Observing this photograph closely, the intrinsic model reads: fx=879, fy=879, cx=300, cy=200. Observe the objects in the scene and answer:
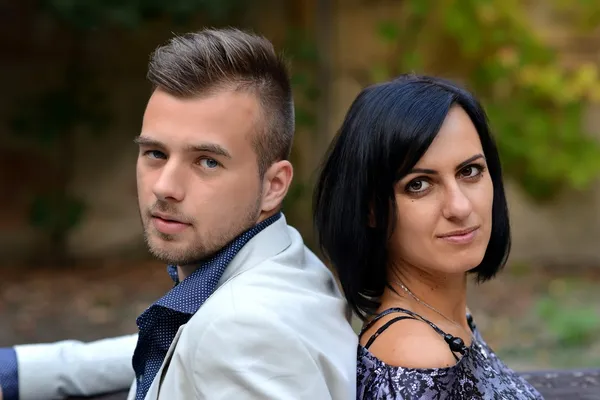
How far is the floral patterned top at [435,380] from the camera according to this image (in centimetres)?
172

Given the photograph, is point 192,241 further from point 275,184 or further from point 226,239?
point 275,184

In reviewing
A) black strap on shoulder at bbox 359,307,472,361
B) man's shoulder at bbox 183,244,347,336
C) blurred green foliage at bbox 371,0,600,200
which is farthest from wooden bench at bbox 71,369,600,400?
blurred green foliage at bbox 371,0,600,200

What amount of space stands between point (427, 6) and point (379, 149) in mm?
5618

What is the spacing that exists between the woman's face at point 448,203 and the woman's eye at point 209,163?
383 millimetres

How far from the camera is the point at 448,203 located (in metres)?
1.82

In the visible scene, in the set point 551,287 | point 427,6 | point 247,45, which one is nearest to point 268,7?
point 427,6

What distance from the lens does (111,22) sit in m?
6.50

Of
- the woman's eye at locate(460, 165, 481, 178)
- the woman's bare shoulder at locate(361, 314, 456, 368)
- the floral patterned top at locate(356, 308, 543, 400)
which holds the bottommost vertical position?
the floral patterned top at locate(356, 308, 543, 400)

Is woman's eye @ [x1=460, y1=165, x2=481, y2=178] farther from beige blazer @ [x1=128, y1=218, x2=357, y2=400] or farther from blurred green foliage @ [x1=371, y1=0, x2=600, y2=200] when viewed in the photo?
blurred green foliage @ [x1=371, y1=0, x2=600, y2=200]

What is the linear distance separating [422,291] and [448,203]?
248 mm

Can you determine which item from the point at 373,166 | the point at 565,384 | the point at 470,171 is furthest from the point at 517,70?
the point at 373,166

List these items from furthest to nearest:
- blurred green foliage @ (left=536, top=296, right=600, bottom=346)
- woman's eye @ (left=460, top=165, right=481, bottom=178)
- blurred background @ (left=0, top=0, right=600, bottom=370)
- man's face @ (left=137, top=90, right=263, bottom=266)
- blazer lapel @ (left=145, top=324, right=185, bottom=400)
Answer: blurred background @ (left=0, top=0, right=600, bottom=370) → blurred green foliage @ (left=536, top=296, right=600, bottom=346) → woman's eye @ (left=460, top=165, right=481, bottom=178) → man's face @ (left=137, top=90, right=263, bottom=266) → blazer lapel @ (left=145, top=324, right=185, bottom=400)

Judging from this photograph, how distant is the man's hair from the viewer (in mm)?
1817

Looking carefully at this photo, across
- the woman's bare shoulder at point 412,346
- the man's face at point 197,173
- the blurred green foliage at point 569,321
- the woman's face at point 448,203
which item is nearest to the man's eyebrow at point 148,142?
the man's face at point 197,173
